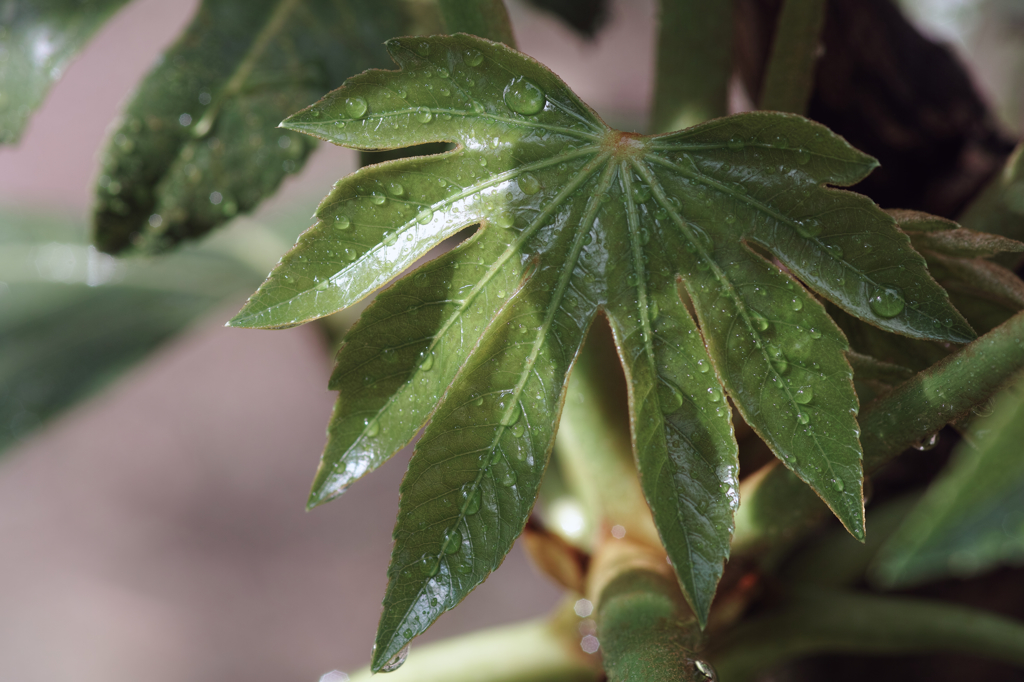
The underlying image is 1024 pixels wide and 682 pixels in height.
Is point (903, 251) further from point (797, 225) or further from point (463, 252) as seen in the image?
point (463, 252)

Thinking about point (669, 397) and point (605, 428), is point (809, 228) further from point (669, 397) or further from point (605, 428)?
A: point (605, 428)

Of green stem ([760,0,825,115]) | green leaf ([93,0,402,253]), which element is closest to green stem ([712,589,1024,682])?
green stem ([760,0,825,115])

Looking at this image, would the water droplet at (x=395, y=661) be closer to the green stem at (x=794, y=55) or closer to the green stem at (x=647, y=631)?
the green stem at (x=647, y=631)

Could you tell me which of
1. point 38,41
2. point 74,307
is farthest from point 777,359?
point 74,307

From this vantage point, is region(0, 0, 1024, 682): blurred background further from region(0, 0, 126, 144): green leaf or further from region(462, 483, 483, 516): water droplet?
region(462, 483, 483, 516): water droplet

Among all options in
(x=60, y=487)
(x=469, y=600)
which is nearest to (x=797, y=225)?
(x=469, y=600)

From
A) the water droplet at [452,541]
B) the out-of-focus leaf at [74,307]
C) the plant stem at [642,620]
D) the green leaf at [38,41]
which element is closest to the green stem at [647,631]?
the plant stem at [642,620]
